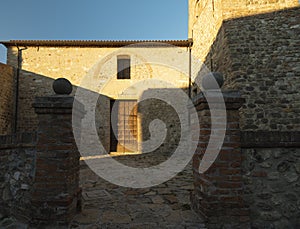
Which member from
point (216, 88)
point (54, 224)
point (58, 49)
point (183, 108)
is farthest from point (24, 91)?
point (216, 88)

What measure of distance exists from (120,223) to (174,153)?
283 inches

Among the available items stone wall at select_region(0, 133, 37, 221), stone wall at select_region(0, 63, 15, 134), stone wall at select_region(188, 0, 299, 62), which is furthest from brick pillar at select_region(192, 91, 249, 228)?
stone wall at select_region(0, 63, 15, 134)

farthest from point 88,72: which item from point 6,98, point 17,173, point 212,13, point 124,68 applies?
point 17,173

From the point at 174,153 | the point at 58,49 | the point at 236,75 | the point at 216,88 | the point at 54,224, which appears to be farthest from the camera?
the point at 58,49

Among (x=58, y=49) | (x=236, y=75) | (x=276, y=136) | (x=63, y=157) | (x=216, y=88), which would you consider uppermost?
(x=58, y=49)

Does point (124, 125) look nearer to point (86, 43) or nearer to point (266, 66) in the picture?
point (86, 43)

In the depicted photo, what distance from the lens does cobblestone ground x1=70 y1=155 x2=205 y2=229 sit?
237 centimetres

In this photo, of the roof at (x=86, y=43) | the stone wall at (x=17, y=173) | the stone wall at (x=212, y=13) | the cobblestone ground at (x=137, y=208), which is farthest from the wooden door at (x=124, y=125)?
the stone wall at (x=17, y=173)

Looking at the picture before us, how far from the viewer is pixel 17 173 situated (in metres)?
2.63

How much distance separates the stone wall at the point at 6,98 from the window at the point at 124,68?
4.90 metres

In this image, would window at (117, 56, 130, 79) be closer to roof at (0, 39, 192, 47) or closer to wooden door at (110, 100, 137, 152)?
roof at (0, 39, 192, 47)

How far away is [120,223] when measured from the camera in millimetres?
2375

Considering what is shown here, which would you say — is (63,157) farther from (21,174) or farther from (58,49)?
(58,49)

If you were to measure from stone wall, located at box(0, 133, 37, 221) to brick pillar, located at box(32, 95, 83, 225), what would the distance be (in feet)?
0.62
